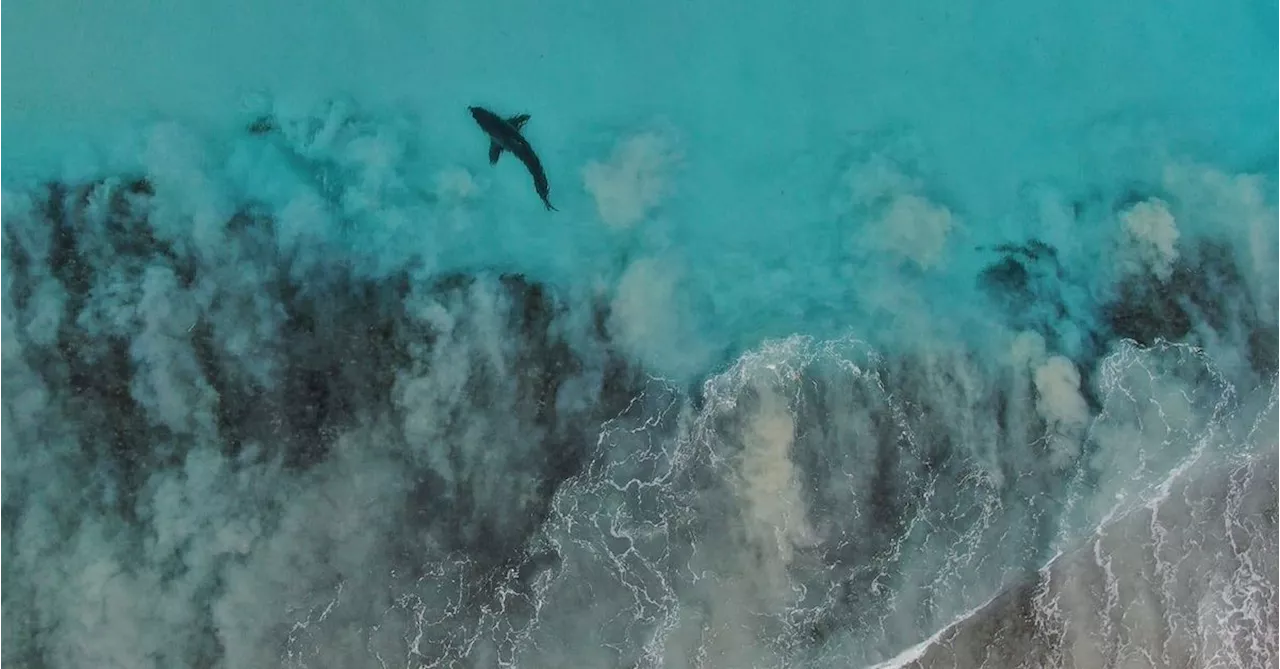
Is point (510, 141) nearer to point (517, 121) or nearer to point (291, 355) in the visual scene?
point (517, 121)

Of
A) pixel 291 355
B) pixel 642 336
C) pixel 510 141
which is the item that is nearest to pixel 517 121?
pixel 510 141

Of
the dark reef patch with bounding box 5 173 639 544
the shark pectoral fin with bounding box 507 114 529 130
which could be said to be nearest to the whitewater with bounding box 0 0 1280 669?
the dark reef patch with bounding box 5 173 639 544

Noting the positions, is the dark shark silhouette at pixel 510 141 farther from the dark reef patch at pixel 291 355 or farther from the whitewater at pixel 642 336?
the dark reef patch at pixel 291 355

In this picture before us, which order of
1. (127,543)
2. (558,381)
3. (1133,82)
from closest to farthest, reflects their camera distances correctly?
(127,543) < (558,381) < (1133,82)

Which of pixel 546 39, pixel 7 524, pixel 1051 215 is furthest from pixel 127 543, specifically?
pixel 1051 215

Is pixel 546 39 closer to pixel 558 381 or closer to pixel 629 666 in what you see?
pixel 558 381

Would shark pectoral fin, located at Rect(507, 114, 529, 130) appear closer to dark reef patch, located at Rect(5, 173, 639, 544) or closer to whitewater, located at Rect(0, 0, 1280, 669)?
whitewater, located at Rect(0, 0, 1280, 669)
